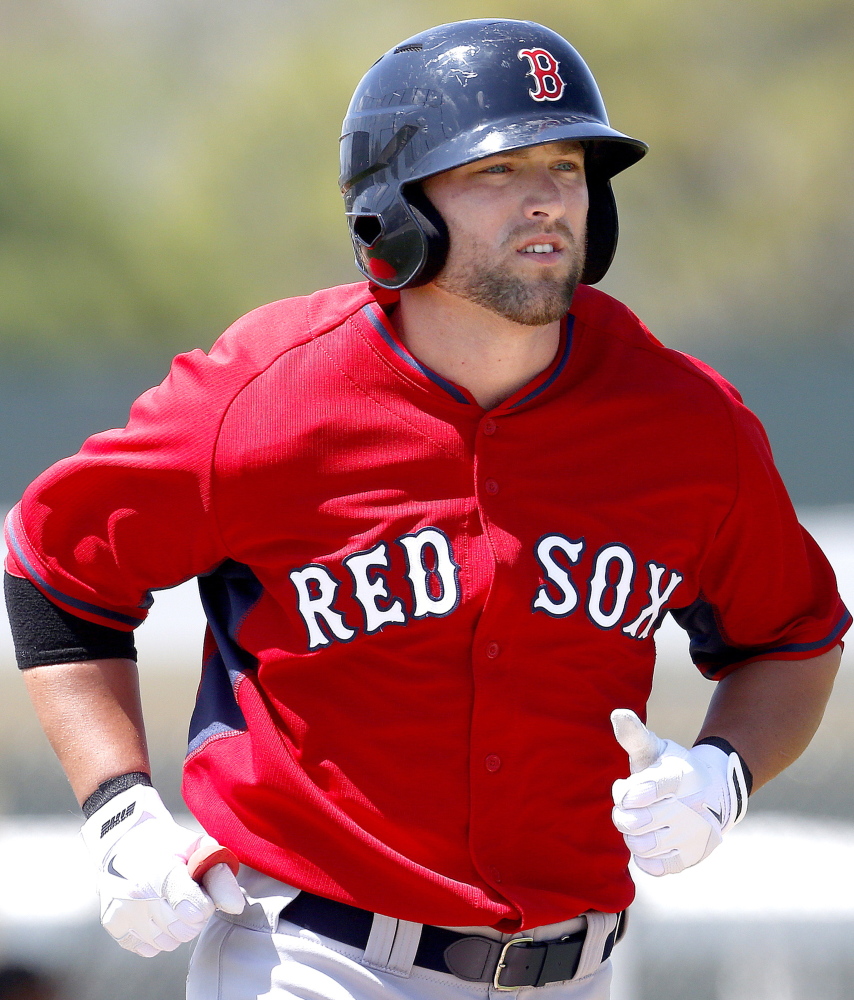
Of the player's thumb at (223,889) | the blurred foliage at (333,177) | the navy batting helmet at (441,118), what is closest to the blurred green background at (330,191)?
the blurred foliage at (333,177)

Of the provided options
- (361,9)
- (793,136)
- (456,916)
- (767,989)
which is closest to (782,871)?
(767,989)

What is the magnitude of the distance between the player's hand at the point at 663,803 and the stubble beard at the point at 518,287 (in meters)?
0.68

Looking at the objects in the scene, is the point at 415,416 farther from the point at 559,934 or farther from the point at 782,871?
the point at 782,871

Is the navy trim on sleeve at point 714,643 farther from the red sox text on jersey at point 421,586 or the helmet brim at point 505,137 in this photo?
the helmet brim at point 505,137

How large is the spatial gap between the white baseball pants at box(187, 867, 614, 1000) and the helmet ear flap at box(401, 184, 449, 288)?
3.52ft

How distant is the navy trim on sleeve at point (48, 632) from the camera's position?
2.37 metres

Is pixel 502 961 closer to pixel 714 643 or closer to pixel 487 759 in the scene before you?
pixel 487 759

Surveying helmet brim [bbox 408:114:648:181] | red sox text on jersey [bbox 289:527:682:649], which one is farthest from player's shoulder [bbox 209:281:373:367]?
red sox text on jersey [bbox 289:527:682:649]

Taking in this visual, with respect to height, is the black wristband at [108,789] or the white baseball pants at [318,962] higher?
the black wristband at [108,789]

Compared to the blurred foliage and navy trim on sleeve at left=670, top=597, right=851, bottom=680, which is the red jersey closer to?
navy trim on sleeve at left=670, top=597, right=851, bottom=680

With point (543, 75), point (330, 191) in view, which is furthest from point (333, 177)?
point (543, 75)

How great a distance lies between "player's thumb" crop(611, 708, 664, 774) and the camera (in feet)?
6.86

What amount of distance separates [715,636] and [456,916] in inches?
30.6

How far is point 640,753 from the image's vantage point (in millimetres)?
2160
